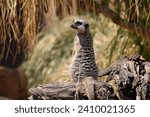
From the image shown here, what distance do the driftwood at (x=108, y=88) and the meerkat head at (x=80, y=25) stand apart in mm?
94

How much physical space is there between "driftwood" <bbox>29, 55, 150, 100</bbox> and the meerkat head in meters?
0.09

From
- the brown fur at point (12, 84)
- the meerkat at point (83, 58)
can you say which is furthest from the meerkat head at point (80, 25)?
the brown fur at point (12, 84)

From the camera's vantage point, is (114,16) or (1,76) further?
(1,76)

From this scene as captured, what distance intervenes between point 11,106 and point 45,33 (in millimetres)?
2883

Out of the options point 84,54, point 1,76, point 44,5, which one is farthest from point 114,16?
point 1,76

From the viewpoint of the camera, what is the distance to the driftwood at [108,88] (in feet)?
2.94

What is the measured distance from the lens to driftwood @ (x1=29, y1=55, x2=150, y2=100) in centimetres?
90

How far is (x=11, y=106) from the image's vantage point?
3.02 ft

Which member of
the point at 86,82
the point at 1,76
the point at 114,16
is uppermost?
the point at 114,16

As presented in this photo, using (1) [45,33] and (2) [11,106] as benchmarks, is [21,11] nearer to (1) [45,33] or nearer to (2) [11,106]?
(2) [11,106]

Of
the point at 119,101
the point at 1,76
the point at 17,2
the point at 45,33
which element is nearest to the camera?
the point at 119,101

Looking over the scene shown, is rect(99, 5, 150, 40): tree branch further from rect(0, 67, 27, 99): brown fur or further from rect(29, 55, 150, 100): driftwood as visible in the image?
rect(0, 67, 27, 99): brown fur

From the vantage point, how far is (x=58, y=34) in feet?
12.0

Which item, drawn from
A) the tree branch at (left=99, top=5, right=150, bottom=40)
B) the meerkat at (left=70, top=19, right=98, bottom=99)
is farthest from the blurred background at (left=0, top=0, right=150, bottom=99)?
the meerkat at (left=70, top=19, right=98, bottom=99)
